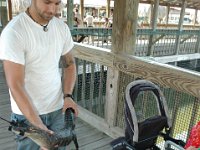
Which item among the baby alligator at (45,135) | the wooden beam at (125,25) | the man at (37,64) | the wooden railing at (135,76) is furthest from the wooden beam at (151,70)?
the baby alligator at (45,135)

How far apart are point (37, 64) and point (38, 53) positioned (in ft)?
0.21

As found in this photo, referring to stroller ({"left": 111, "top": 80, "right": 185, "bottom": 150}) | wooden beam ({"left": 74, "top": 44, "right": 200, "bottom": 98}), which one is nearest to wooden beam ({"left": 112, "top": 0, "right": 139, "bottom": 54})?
wooden beam ({"left": 74, "top": 44, "right": 200, "bottom": 98})

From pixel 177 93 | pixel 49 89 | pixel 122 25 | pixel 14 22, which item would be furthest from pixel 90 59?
pixel 14 22

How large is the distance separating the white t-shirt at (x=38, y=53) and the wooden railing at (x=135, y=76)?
34.3 inches

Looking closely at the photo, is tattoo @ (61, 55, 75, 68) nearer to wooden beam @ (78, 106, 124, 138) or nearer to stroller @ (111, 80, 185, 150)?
stroller @ (111, 80, 185, 150)

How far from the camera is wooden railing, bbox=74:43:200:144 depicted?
79.4 inches

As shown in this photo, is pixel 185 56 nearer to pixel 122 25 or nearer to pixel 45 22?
pixel 122 25

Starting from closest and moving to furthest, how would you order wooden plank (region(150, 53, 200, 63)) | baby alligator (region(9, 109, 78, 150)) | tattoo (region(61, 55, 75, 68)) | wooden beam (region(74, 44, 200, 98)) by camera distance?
baby alligator (region(9, 109, 78, 150)) < tattoo (region(61, 55, 75, 68)) < wooden beam (region(74, 44, 200, 98)) < wooden plank (region(150, 53, 200, 63))

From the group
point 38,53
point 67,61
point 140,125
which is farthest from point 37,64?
point 140,125

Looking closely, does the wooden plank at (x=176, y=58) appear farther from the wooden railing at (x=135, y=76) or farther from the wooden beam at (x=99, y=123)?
the wooden railing at (x=135, y=76)

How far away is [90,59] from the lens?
3002 millimetres

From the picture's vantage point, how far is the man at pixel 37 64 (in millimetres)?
1317

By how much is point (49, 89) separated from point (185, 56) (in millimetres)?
9222

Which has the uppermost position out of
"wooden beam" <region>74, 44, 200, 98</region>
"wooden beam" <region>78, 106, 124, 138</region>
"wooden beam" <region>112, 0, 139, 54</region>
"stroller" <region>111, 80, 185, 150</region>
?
"wooden beam" <region>112, 0, 139, 54</region>
